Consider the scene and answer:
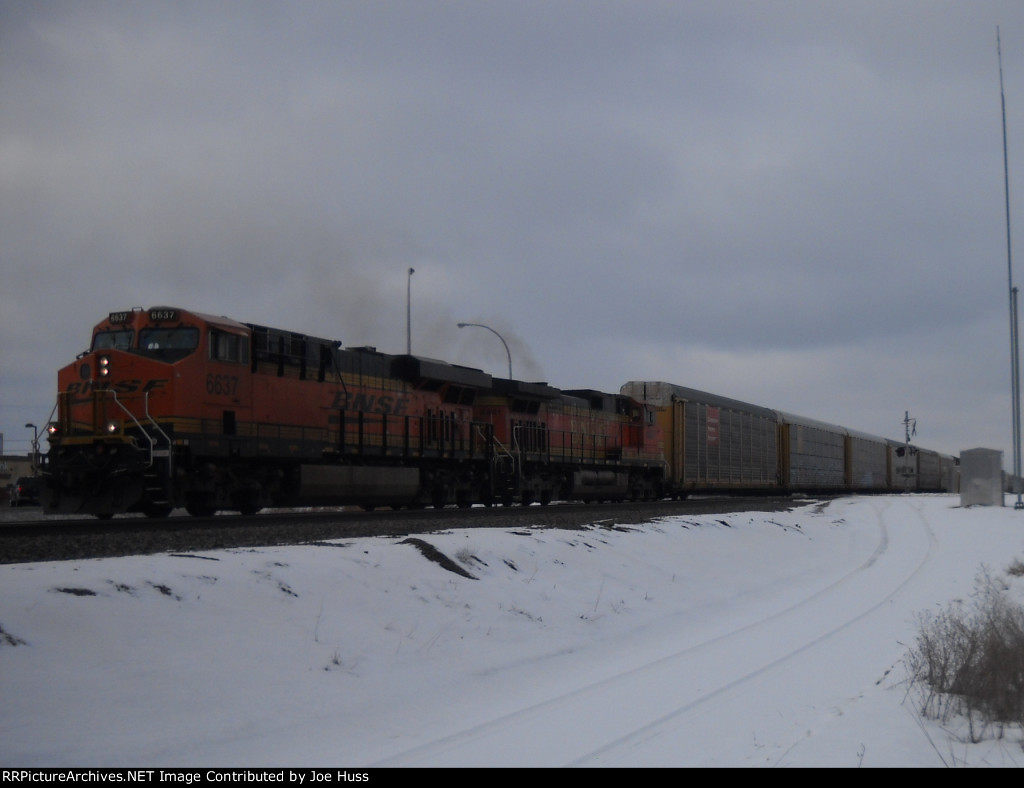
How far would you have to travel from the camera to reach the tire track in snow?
5.67m

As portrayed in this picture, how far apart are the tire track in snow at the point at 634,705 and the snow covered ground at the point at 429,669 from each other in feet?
0.09

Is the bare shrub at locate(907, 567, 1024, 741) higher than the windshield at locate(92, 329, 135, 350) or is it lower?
lower

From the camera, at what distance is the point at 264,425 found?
19516 mm

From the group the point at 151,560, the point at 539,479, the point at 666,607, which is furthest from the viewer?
the point at 539,479

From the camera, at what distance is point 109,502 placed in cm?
1658

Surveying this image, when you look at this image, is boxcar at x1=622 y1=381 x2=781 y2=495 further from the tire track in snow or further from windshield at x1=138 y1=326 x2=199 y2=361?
the tire track in snow

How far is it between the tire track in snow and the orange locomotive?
11.1 meters

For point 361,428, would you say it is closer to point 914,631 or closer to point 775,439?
point 914,631

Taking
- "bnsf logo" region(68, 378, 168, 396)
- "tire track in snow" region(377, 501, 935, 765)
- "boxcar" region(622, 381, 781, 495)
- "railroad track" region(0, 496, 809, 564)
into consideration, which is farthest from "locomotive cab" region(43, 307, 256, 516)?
"boxcar" region(622, 381, 781, 495)

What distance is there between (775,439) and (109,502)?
127 feet

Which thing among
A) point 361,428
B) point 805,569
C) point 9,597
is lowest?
point 805,569

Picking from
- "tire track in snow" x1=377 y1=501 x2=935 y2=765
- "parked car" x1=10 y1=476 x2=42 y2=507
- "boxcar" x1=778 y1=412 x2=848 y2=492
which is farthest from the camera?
"boxcar" x1=778 y1=412 x2=848 y2=492
